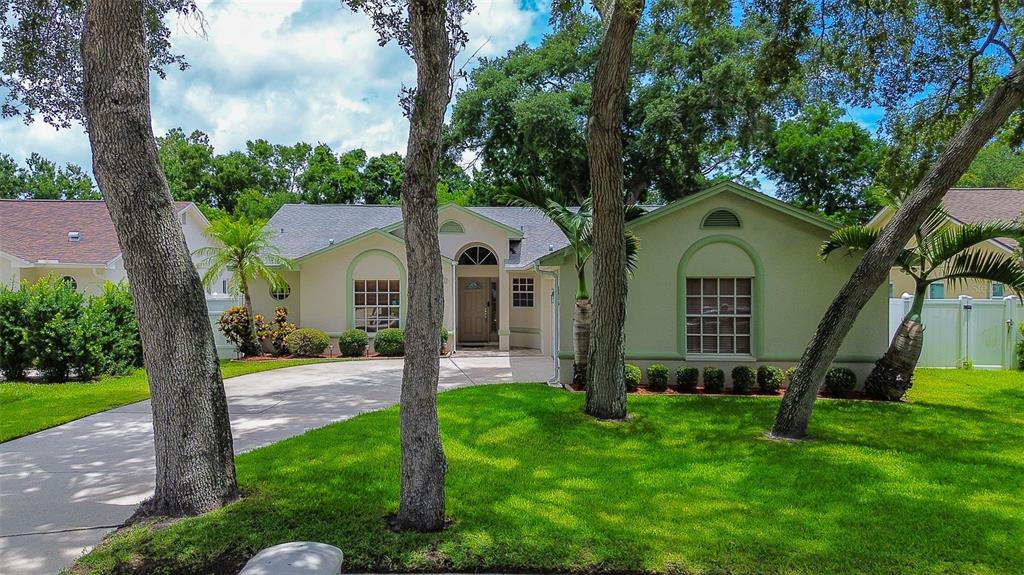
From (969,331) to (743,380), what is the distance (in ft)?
24.2

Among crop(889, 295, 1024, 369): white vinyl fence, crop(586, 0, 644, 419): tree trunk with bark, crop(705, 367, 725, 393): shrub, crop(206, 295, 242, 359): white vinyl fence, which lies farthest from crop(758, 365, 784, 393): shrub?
crop(206, 295, 242, 359): white vinyl fence

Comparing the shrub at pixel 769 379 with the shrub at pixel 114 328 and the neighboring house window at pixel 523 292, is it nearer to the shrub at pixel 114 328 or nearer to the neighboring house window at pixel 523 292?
the neighboring house window at pixel 523 292

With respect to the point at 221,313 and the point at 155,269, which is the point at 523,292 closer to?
the point at 221,313

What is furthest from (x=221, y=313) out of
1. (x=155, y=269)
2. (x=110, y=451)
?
(x=155, y=269)

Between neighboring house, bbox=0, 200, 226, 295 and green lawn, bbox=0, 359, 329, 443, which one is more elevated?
neighboring house, bbox=0, 200, 226, 295

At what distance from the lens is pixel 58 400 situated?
9.97 metres

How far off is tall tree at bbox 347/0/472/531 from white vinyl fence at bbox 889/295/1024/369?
45.9ft

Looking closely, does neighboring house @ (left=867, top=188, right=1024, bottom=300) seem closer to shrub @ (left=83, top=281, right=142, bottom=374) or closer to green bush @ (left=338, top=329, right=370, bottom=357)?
green bush @ (left=338, top=329, right=370, bottom=357)

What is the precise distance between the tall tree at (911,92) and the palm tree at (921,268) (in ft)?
2.84

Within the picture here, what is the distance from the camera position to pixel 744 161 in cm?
2977

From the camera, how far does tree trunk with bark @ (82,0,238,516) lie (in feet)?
15.1

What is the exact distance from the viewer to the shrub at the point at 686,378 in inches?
453

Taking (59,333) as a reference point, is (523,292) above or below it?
above

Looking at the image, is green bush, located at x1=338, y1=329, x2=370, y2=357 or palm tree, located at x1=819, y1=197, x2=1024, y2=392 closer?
palm tree, located at x1=819, y1=197, x2=1024, y2=392
